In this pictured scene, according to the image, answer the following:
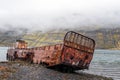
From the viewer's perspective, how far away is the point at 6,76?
78.8ft

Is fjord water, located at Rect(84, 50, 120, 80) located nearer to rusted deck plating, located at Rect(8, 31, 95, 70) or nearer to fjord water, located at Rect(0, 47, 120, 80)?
fjord water, located at Rect(0, 47, 120, 80)

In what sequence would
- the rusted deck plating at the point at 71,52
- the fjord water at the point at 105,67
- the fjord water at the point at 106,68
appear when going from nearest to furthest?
1. the rusted deck plating at the point at 71,52
2. the fjord water at the point at 106,68
3. the fjord water at the point at 105,67

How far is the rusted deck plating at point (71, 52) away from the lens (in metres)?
31.5

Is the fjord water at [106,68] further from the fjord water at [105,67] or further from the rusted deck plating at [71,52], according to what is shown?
the rusted deck plating at [71,52]

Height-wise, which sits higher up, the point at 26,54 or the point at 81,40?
the point at 81,40

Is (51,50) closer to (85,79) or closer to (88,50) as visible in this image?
(88,50)

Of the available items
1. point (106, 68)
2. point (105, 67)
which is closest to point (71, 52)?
point (106, 68)

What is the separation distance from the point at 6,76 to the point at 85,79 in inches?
364

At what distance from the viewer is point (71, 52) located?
31781 millimetres

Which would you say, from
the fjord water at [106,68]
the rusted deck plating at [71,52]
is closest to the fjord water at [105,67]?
the fjord water at [106,68]

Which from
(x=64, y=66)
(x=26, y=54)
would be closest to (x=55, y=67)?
(x=64, y=66)

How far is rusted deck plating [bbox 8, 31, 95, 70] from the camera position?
31453 mm

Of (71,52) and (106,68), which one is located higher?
(71,52)

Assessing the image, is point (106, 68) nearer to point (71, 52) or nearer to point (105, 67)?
point (105, 67)
